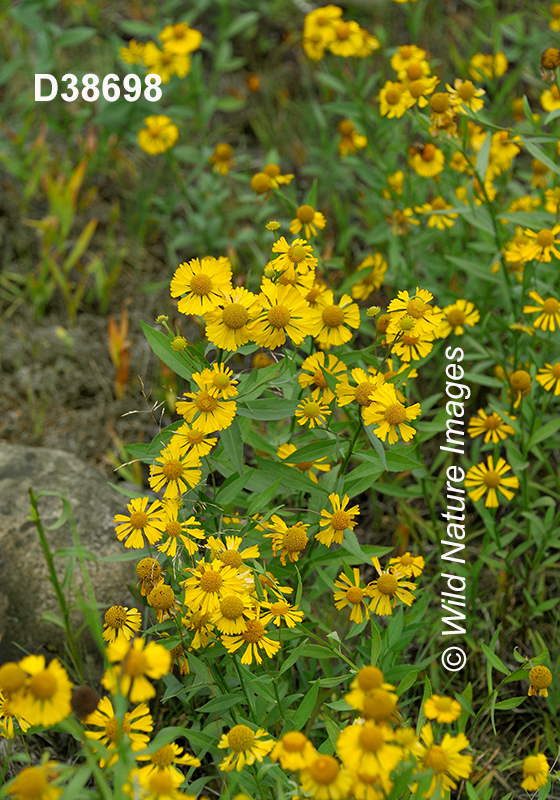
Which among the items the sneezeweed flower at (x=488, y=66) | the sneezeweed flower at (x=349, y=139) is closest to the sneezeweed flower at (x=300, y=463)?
the sneezeweed flower at (x=349, y=139)

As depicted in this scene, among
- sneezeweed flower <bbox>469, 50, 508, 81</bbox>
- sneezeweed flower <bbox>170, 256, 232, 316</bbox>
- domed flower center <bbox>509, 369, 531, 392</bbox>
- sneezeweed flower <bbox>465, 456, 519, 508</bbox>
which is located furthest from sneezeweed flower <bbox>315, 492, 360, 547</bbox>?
sneezeweed flower <bbox>469, 50, 508, 81</bbox>

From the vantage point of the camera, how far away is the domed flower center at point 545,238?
182cm

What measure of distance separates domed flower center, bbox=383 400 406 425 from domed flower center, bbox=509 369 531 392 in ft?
1.96

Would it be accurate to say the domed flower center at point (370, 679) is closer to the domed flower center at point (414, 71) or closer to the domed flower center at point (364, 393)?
the domed flower center at point (364, 393)

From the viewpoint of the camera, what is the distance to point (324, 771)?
0.89 m

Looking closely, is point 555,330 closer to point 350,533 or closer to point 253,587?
point 350,533

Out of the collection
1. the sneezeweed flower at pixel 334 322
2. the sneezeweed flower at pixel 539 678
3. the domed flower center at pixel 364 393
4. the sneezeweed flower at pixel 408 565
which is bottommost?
the sneezeweed flower at pixel 539 678

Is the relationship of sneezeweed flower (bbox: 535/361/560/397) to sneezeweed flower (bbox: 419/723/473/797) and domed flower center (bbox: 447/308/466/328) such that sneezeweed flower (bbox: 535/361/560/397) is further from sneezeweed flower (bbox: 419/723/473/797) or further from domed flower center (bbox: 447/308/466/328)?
sneezeweed flower (bbox: 419/723/473/797)

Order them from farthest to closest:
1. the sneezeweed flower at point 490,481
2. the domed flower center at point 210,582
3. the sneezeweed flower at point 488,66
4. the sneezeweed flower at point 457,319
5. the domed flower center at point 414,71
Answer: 1. the sneezeweed flower at point 488,66
2. the domed flower center at point 414,71
3. the sneezeweed flower at point 457,319
4. the sneezeweed flower at point 490,481
5. the domed flower center at point 210,582

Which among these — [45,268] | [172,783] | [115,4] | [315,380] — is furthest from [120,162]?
[172,783]

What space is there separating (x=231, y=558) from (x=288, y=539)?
0.52ft

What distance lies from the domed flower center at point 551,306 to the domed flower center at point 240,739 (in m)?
1.26

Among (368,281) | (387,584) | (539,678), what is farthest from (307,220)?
(539,678)

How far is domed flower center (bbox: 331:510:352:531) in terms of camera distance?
1400 mm
